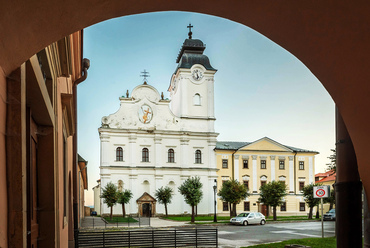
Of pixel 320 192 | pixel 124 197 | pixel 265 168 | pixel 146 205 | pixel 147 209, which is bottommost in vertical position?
pixel 147 209

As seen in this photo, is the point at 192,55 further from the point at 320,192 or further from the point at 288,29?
the point at 288,29

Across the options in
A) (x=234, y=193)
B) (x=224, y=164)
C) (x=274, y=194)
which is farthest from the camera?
(x=224, y=164)

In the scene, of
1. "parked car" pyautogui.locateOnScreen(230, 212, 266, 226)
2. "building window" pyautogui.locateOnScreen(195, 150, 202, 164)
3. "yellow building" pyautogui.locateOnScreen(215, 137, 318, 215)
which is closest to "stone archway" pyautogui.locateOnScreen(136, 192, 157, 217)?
"building window" pyautogui.locateOnScreen(195, 150, 202, 164)

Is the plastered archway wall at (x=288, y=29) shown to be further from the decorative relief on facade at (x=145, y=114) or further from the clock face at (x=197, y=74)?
the clock face at (x=197, y=74)

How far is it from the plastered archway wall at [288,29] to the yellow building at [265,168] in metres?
47.1

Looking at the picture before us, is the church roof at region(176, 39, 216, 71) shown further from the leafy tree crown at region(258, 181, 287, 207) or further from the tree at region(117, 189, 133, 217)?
the leafy tree crown at region(258, 181, 287, 207)

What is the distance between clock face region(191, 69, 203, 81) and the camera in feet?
166

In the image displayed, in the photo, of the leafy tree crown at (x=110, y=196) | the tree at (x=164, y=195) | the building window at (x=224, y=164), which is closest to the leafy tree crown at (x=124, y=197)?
the leafy tree crown at (x=110, y=196)

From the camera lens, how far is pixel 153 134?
48.2 m

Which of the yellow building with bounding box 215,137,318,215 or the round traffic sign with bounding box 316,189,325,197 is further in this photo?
the yellow building with bounding box 215,137,318,215

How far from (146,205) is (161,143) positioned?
7.82 meters

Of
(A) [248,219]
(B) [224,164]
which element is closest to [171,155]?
(B) [224,164]

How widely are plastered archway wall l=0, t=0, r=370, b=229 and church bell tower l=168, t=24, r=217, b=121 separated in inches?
1831

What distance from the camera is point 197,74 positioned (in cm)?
5081
